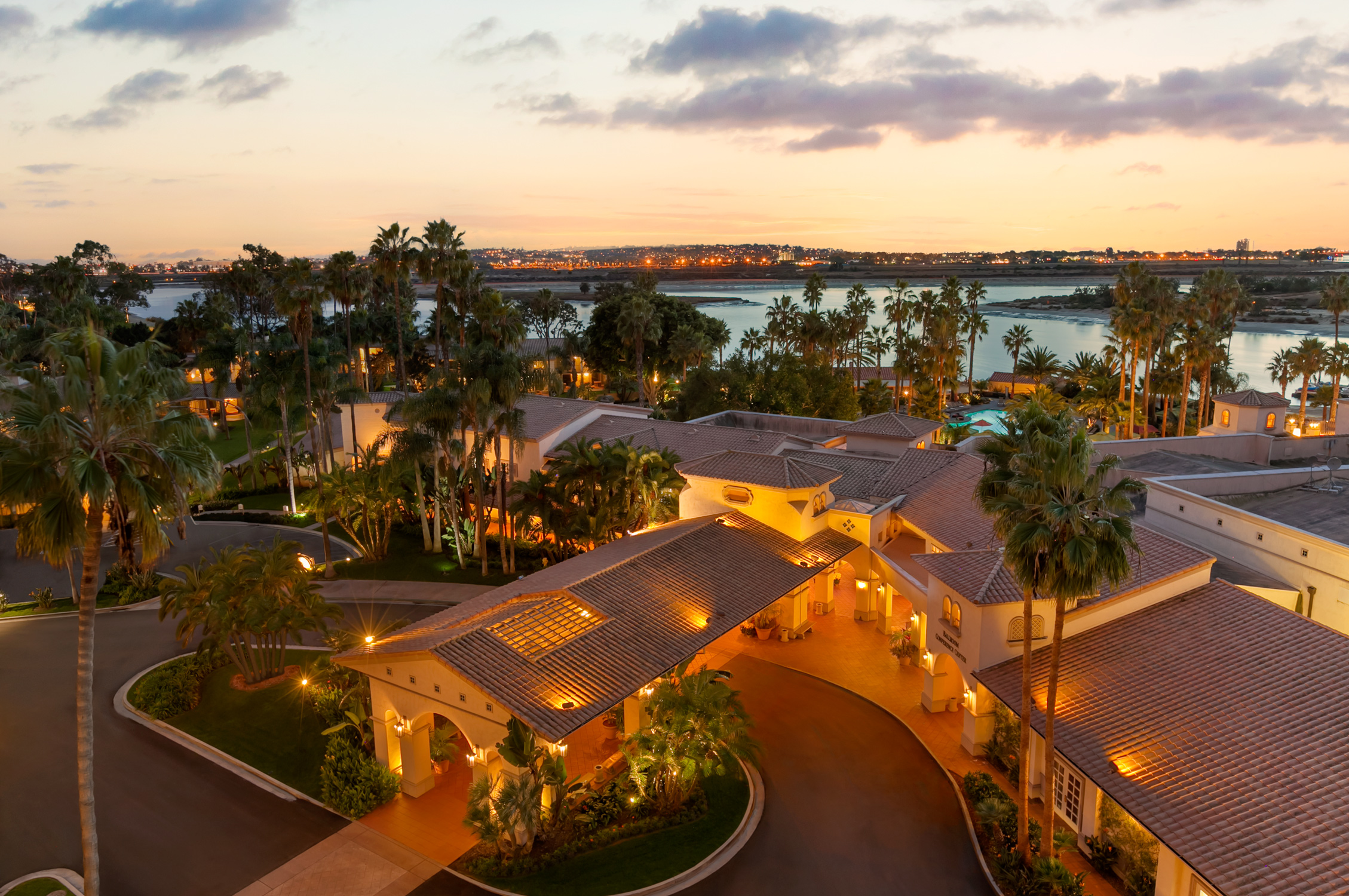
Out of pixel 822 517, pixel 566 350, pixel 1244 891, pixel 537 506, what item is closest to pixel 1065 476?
pixel 1244 891

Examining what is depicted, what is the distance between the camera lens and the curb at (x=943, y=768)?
63.2ft

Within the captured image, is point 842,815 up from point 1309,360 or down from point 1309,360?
down

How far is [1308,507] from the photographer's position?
29734 millimetres

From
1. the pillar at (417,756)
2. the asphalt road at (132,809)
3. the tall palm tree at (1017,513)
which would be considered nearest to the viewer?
the tall palm tree at (1017,513)

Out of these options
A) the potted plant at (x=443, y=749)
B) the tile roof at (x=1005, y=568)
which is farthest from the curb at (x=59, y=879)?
the tile roof at (x=1005, y=568)

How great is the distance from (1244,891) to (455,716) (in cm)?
1722

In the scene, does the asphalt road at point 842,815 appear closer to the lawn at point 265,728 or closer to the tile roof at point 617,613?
the tile roof at point 617,613

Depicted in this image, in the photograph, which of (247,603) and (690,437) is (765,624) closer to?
(690,437)

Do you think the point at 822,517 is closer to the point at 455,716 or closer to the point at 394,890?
the point at 455,716

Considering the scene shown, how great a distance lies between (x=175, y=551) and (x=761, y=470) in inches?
1359

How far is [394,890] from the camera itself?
1873 centimetres

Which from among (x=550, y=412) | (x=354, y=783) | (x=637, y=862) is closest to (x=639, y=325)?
(x=550, y=412)

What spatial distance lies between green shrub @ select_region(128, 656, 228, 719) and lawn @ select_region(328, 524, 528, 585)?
35.9 ft

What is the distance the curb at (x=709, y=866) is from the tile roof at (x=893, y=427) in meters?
24.3
